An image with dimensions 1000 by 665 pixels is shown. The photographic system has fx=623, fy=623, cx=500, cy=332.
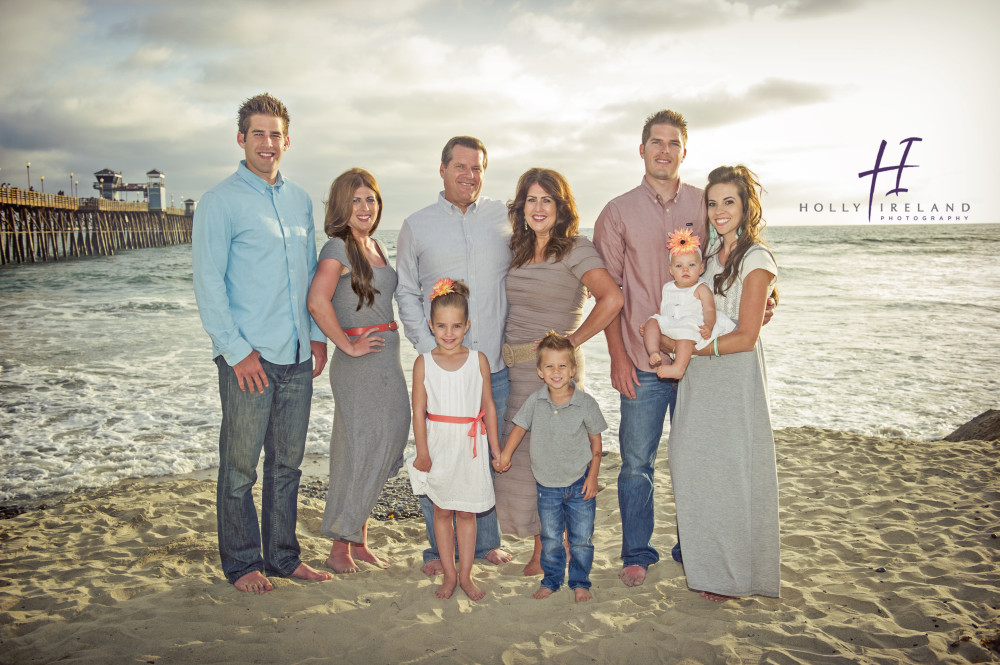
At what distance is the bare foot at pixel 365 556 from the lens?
13.9 ft

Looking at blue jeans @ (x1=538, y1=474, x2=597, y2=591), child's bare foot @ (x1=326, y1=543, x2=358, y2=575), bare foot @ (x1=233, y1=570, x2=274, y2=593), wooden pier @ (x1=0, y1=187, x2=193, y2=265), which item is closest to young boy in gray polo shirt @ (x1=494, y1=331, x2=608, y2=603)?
blue jeans @ (x1=538, y1=474, x2=597, y2=591)

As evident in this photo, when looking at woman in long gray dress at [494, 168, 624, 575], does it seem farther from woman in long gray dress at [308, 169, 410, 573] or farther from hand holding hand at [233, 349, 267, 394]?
hand holding hand at [233, 349, 267, 394]

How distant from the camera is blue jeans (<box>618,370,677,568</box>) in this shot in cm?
384

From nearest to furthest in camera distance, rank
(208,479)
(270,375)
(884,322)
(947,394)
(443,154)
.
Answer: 1. (270,375)
2. (443,154)
3. (208,479)
4. (947,394)
5. (884,322)

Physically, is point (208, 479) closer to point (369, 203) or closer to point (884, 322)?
point (369, 203)

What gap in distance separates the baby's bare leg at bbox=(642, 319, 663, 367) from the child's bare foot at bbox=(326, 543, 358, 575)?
2.35 meters

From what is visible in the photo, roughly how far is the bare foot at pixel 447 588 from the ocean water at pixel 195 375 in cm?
386

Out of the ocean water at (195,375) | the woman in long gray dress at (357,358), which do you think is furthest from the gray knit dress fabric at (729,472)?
the ocean water at (195,375)

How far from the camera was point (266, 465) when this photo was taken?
386 cm

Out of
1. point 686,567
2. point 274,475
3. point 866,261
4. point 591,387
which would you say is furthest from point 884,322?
point 866,261

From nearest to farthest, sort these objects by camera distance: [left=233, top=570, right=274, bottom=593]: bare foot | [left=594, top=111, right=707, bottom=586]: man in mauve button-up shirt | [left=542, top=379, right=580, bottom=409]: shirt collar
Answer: [left=542, top=379, right=580, bottom=409]: shirt collar
[left=233, top=570, right=274, bottom=593]: bare foot
[left=594, top=111, right=707, bottom=586]: man in mauve button-up shirt

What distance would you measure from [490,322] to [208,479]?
3.98 m

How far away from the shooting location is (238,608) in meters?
3.46

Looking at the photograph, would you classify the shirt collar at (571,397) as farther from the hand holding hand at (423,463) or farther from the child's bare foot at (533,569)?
the child's bare foot at (533,569)
